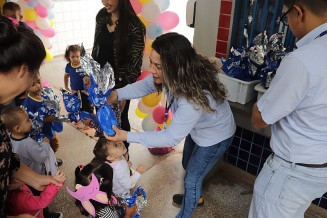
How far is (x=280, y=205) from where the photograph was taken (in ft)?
4.41

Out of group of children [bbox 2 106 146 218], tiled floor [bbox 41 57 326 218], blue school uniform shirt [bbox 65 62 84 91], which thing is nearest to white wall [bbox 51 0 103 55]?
blue school uniform shirt [bbox 65 62 84 91]

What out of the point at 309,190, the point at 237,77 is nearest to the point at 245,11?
the point at 237,77

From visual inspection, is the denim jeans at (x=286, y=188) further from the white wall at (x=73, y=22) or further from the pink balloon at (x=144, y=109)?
the white wall at (x=73, y=22)

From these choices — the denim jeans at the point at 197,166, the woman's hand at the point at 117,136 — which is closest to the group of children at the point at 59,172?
the woman's hand at the point at 117,136

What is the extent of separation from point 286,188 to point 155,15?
1.75 metres

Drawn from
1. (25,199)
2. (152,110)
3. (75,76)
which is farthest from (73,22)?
(25,199)

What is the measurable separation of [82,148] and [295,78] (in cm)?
241

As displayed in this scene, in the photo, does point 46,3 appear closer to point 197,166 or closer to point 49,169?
point 49,169

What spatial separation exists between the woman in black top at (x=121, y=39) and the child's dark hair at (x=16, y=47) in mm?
1222

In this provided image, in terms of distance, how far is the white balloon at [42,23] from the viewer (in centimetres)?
448

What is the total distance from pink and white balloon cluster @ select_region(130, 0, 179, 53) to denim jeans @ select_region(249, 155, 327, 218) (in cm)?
155

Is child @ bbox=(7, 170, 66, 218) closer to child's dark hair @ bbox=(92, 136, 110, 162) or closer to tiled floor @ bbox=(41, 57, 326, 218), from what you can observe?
child's dark hair @ bbox=(92, 136, 110, 162)

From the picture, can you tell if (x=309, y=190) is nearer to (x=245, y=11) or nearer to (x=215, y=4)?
(x=245, y=11)

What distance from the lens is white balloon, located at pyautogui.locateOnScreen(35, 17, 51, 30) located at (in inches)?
177
